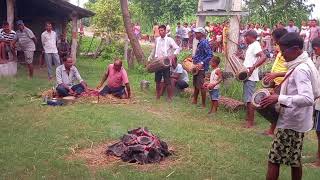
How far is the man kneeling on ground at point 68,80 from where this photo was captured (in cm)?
1013

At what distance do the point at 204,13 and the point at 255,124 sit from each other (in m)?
Answer: 4.43

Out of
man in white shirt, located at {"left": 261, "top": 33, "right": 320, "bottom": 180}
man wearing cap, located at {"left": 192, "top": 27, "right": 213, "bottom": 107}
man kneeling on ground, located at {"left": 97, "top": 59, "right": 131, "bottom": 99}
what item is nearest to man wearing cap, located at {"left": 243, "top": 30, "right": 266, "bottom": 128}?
man wearing cap, located at {"left": 192, "top": 27, "right": 213, "bottom": 107}

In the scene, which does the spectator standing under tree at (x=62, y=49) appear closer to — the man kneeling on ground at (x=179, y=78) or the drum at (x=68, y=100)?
the man kneeling on ground at (x=179, y=78)

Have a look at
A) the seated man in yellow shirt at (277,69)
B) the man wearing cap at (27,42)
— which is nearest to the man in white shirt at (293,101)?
the seated man in yellow shirt at (277,69)

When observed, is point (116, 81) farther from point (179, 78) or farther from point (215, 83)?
point (215, 83)

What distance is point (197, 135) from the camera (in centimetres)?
741

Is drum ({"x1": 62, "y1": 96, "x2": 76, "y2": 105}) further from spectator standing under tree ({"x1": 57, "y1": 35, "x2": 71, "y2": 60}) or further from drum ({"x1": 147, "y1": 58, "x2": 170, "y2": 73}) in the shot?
spectator standing under tree ({"x1": 57, "y1": 35, "x2": 71, "y2": 60})

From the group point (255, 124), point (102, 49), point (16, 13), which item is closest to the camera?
point (255, 124)

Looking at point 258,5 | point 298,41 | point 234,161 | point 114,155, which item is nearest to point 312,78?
point 298,41

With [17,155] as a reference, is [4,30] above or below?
above

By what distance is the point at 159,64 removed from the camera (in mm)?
10211

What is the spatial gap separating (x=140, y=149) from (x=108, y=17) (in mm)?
19006

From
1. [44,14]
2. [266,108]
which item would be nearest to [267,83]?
[266,108]

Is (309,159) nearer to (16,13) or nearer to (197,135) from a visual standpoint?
(197,135)
